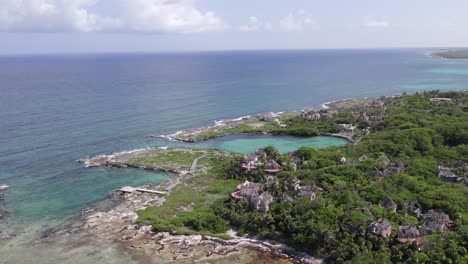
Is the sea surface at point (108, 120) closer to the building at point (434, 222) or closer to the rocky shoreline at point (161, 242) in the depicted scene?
the rocky shoreline at point (161, 242)

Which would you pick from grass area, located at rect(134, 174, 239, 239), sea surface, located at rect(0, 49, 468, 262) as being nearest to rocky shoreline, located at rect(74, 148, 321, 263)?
grass area, located at rect(134, 174, 239, 239)

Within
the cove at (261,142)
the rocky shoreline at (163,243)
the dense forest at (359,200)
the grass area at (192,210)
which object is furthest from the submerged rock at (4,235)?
the cove at (261,142)

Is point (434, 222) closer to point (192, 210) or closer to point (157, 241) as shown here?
point (192, 210)

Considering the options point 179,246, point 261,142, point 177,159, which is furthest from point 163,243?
point 261,142

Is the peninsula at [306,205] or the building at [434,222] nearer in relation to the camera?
the peninsula at [306,205]

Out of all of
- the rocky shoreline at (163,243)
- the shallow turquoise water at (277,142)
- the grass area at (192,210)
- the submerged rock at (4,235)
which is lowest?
the shallow turquoise water at (277,142)

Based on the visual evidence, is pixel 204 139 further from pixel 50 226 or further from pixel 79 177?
pixel 50 226

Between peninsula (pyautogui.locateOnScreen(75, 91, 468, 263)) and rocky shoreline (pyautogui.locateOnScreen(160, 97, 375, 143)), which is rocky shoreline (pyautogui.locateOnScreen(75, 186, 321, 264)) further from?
rocky shoreline (pyautogui.locateOnScreen(160, 97, 375, 143))
